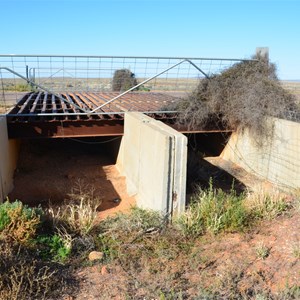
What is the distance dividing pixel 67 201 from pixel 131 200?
5.44 ft

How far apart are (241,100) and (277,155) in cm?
187

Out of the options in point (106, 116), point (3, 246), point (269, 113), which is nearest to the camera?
point (3, 246)

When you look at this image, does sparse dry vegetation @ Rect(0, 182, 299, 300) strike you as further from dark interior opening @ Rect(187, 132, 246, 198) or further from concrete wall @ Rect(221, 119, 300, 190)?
dark interior opening @ Rect(187, 132, 246, 198)

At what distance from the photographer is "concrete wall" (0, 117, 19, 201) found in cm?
857

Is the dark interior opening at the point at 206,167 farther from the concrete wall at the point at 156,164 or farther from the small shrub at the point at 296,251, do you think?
the small shrub at the point at 296,251

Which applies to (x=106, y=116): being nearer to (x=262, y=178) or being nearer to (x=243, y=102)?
(x=243, y=102)

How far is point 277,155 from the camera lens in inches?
384

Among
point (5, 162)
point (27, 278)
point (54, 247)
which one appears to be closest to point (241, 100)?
point (5, 162)

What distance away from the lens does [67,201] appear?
9.23 m

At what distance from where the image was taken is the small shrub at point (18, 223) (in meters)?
5.42

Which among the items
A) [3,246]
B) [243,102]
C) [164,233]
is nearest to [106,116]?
[243,102]

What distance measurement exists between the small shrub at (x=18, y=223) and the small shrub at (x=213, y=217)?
2.46 meters

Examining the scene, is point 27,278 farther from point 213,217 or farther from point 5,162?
point 5,162

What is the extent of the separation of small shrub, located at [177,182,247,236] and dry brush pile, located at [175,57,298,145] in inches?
171
